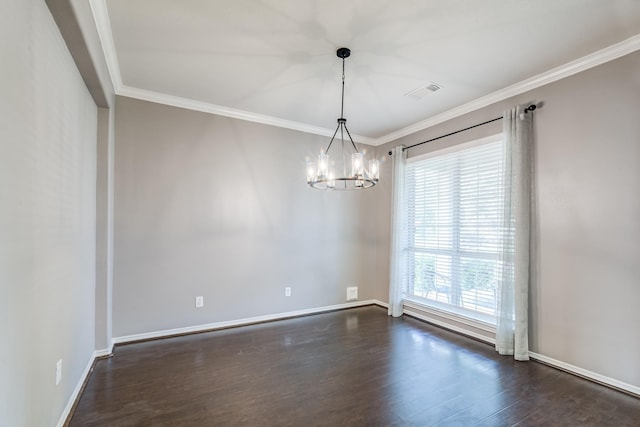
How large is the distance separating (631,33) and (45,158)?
161 inches

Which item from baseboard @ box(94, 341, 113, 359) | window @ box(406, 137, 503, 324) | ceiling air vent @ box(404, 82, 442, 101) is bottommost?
baseboard @ box(94, 341, 113, 359)

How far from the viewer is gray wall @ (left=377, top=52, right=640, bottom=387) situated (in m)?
2.41

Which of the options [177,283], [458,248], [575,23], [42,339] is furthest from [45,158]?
[458,248]

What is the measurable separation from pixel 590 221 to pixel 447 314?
6.21 feet

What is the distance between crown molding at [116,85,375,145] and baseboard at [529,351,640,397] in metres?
3.71

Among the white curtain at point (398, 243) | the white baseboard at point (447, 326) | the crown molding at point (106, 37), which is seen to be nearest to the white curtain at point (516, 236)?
the white baseboard at point (447, 326)

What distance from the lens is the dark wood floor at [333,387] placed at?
2064 millimetres

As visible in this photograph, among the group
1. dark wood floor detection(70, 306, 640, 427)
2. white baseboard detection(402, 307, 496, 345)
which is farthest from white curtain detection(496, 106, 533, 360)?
white baseboard detection(402, 307, 496, 345)

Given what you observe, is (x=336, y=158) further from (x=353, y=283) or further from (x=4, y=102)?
(x=4, y=102)

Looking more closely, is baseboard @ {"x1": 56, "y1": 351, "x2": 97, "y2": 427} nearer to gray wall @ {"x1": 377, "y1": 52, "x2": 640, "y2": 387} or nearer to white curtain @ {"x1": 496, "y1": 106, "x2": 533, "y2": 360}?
white curtain @ {"x1": 496, "y1": 106, "x2": 533, "y2": 360}

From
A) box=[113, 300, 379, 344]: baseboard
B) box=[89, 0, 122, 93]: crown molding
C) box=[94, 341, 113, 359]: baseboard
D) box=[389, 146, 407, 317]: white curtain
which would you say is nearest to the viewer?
box=[89, 0, 122, 93]: crown molding

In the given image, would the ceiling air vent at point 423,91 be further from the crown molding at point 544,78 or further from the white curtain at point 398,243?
the white curtain at point 398,243

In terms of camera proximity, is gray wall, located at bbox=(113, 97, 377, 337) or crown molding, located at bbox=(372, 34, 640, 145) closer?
crown molding, located at bbox=(372, 34, 640, 145)

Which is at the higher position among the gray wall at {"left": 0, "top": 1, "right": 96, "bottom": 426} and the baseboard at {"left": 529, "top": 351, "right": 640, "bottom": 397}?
the gray wall at {"left": 0, "top": 1, "right": 96, "bottom": 426}
